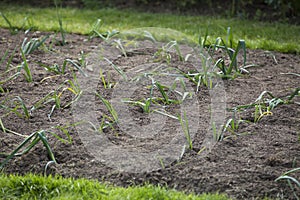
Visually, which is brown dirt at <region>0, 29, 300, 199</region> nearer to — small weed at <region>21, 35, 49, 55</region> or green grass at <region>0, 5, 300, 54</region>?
small weed at <region>21, 35, 49, 55</region>

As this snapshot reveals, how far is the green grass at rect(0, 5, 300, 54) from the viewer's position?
5.82m

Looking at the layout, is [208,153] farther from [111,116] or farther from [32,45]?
[32,45]

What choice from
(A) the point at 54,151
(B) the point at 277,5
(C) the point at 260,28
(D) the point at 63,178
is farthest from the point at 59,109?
(B) the point at 277,5

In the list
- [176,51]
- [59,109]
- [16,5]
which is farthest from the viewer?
[16,5]

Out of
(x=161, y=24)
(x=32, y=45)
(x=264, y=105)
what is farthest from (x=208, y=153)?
(x=161, y=24)

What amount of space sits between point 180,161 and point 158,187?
1.09 feet

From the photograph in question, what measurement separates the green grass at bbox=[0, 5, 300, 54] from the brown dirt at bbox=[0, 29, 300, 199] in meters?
1.33

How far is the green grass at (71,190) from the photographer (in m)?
2.84

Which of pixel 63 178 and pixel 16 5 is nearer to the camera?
pixel 63 178

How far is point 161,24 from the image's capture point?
6.62 m

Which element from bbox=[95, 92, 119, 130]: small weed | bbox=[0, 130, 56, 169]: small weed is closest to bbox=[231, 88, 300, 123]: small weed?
bbox=[95, 92, 119, 130]: small weed

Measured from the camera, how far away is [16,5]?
25.9 ft

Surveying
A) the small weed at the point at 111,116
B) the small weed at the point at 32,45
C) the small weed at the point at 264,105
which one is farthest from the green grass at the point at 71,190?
the small weed at the point at 32,45

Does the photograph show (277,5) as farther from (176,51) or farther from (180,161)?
(180,161)
